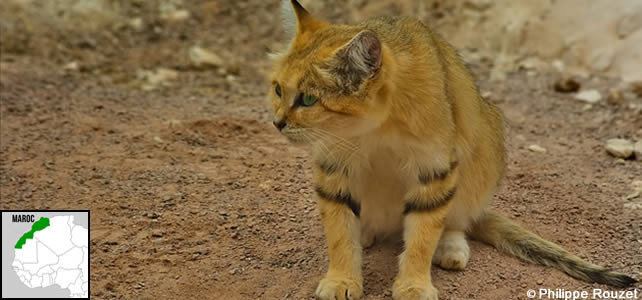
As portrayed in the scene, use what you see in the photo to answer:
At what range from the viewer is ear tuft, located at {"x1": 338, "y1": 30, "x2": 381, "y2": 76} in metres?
Answer: 3.21

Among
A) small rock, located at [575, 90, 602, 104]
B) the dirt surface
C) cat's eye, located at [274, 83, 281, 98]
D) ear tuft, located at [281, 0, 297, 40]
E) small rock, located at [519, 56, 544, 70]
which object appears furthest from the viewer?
small rock, located at [519, 56, 544, 70]

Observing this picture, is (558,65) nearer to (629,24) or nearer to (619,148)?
(629,24)

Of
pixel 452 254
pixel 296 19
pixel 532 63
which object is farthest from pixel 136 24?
pixel 452 254

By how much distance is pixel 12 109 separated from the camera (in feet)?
21.2

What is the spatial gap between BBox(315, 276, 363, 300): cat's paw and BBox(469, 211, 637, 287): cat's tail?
2.98 ft

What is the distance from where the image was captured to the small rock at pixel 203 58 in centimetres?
794

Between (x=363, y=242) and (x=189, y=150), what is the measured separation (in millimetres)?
1969

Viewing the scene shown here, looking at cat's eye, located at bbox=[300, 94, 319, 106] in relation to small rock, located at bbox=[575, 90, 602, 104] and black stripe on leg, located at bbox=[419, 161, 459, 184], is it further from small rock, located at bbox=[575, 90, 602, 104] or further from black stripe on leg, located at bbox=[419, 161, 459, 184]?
small rock, located at bbox=[575, 90, 602, 104]

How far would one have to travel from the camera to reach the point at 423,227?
147 inches

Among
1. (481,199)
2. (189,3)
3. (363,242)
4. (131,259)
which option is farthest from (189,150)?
(189,3)

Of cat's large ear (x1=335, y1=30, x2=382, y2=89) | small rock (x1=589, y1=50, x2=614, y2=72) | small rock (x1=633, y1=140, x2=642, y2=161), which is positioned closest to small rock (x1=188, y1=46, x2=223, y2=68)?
small rock (x1=589, y1=50, x2=614, y2=72)

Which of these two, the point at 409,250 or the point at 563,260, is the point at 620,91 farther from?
the point at 409,250

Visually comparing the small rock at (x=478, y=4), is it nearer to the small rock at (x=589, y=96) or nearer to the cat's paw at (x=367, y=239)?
the small rock at (x=589, y=96)

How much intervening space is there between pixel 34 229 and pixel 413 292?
2129 mm
